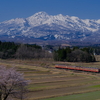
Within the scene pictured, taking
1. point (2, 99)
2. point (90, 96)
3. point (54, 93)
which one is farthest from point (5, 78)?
point (90, 96)

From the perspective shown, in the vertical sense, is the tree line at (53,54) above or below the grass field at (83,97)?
above

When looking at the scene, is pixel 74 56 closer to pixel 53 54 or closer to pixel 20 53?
pixel 53 54

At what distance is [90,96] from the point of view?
20.9 metres

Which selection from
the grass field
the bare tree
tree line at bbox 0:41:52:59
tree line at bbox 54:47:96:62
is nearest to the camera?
the bare tree

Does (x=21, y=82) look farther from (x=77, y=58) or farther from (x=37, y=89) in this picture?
(x=77, y=58)

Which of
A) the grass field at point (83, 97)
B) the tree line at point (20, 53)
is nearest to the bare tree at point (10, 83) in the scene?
the grass field at point (83, 97)

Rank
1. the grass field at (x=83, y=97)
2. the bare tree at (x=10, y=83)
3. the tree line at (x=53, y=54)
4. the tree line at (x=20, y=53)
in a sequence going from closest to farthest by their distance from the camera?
1. the bare tree at (x=10, y=83)
2. the grass field at (x=83, y=97)
3. the tree line at (x=53, y=54)
4. the tree line at (x=20, y=53)

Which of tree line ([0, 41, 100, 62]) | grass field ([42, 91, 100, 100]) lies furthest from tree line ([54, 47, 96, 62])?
grass field ([42, 91, 100, 100])

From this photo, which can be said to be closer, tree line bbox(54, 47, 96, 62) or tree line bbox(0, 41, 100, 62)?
tree line bbox(54, 47, 96, 62)

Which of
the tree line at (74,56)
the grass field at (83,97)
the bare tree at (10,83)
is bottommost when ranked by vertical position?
the grass field at (83,97)

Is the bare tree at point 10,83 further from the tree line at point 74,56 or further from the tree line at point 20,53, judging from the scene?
the tree line at point 20,53

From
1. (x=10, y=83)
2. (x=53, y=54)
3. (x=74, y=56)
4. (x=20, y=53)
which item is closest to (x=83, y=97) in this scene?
(x=10, y=83)

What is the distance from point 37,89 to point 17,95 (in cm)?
744

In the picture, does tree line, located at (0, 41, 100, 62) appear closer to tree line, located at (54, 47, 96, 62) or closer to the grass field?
tree line, located at (54, 47, 96, 62)
